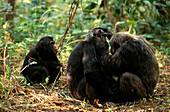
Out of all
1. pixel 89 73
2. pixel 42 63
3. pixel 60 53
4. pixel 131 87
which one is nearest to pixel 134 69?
pixel 131 87

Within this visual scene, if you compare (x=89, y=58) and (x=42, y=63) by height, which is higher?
(x=89, y=58)

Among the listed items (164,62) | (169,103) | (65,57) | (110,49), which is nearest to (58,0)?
(65,57)

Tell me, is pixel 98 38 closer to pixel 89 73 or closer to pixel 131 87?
Result: pixel 89 73

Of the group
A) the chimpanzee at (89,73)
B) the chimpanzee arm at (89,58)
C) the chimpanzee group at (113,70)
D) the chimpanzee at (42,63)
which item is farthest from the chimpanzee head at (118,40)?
the chimpanzee at (42,63)

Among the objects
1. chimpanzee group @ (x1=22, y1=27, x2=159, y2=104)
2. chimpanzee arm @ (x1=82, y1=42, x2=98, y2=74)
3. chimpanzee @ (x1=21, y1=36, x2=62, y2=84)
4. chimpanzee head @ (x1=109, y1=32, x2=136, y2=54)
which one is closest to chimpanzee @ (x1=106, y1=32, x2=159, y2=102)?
chimpanzee group @ (x1=22, y1=27, x2=159, y2=104)

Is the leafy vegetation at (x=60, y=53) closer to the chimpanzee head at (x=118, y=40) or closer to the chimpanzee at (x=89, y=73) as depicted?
the chimpanzee at (x=89, y=73)

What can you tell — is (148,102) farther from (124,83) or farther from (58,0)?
(58,0)

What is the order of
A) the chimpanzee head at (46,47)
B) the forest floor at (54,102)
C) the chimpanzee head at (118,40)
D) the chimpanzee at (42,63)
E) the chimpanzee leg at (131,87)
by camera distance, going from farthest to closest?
the chimpanzee head at (46,47)
the chimpanzee at (42,63)
the chimpanzee head at (118,40)
the chimpanzee leg at (131,87)
the forest floor at (54,102)

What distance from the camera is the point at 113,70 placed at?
4438 mm

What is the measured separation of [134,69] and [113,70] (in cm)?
42

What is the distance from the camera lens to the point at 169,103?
432 cm

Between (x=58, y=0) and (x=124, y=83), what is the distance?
38.8 feet

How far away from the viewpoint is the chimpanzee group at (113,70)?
4301 mm

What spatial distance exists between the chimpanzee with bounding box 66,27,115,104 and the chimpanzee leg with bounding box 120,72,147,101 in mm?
285
